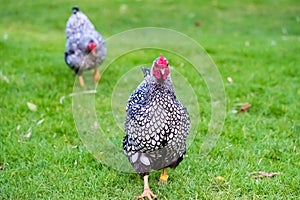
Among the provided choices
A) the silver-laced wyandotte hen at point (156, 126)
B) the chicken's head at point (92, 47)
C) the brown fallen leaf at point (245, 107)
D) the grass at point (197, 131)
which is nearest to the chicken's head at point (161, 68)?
the silver-laced wyandotte hen at point (156, 126)

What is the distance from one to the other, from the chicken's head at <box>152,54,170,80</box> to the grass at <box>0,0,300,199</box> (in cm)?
87

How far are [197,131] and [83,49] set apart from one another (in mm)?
2074

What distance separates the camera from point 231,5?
11359 millimetres

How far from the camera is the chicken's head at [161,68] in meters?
3.00

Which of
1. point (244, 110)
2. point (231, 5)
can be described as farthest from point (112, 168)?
point (231, 5)

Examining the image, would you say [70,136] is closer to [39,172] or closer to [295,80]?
[39,172]

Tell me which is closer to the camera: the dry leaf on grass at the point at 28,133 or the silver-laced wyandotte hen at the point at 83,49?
the dry leaf on grass at the point at 28,133

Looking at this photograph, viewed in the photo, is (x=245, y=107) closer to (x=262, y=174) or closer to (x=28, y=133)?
(x=262, y=174)

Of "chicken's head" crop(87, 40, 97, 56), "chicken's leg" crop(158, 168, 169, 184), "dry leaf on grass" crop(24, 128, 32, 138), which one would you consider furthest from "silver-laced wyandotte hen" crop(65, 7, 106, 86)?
"chicken's leg" crop(158, 168, 169, 184)

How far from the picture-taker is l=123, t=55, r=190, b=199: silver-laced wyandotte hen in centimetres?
310

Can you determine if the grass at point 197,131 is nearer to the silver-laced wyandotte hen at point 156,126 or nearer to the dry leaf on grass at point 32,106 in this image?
the dry leaf on grass at point 32,106

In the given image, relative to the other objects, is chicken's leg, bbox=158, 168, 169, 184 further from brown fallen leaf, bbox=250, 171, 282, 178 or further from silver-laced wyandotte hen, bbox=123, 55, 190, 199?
brown fallen leaf, bbox=250, 171, 282, 178

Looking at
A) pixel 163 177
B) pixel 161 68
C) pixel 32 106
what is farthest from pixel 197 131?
pixel 32 106

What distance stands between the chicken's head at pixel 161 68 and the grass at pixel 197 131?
875mm
